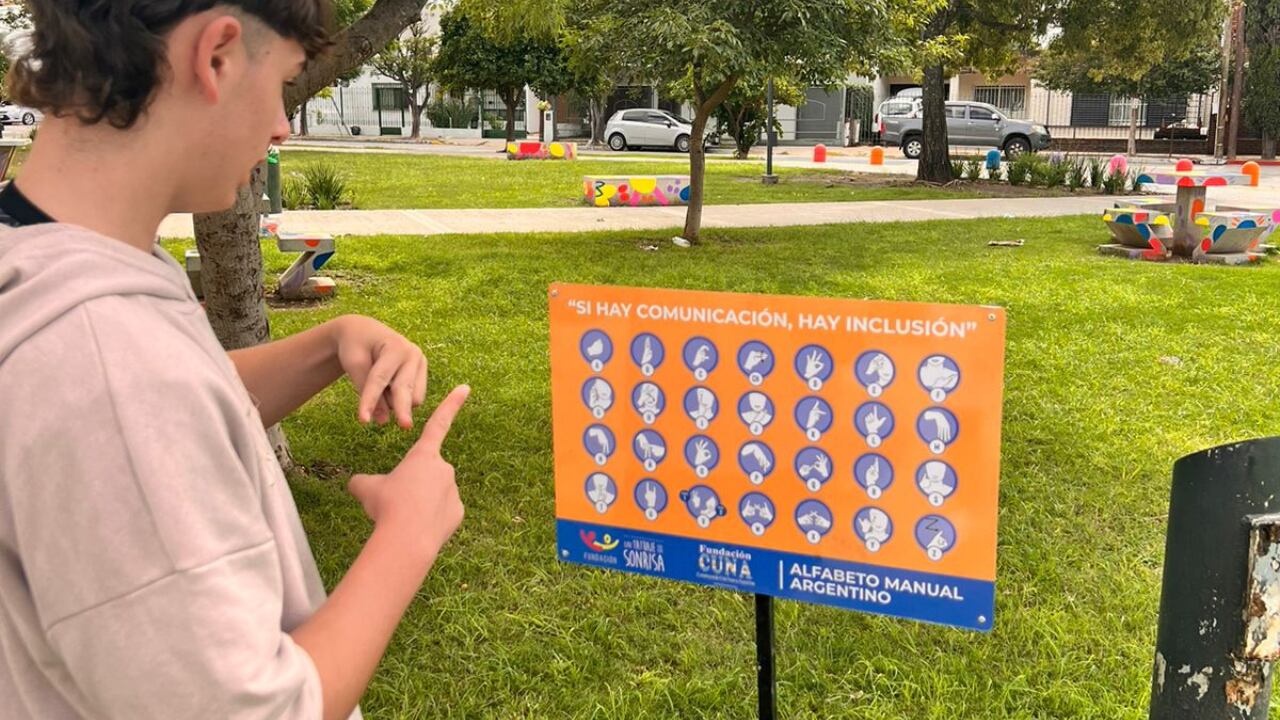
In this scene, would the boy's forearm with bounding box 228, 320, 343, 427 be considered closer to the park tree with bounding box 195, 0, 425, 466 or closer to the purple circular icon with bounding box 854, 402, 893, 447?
the purple circular icon with bounding box 854, 402, 893, 447

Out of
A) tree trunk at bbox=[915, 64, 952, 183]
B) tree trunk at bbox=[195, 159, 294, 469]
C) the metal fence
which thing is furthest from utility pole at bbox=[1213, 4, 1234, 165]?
tree trunk at bbox=[195, 159, 294, 469]

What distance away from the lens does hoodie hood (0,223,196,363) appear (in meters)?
0.87

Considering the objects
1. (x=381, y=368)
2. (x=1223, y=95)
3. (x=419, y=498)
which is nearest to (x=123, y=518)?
(x=419, y=498)

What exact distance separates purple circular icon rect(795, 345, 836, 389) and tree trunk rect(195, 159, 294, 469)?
2575 millimetres

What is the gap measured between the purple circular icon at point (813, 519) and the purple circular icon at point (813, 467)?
0.03 meters

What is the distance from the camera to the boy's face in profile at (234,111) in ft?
3.30

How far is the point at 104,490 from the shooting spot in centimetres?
85

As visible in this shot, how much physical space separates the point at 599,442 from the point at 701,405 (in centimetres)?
22

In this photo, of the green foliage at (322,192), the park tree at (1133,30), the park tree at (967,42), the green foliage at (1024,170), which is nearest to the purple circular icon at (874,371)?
the green foliage at (322,192)

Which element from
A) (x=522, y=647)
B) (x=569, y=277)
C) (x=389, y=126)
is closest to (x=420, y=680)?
(x=522, y=647)

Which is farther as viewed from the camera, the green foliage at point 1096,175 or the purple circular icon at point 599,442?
the green foliage at point 1096,175

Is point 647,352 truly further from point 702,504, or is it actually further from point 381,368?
point 381,368

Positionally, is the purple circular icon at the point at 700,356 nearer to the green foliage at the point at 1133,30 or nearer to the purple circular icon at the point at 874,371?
the purple circular icon at the point at 874,371

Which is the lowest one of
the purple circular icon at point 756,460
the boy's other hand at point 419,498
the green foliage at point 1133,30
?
the purple circular icon at point 756,460
